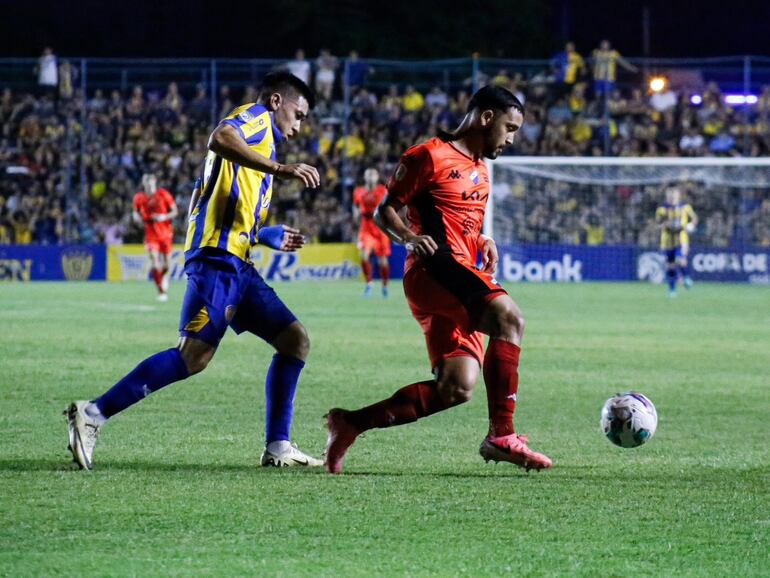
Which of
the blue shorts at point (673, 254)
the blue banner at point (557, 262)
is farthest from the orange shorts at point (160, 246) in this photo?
the blue shorts at point (673, 254)

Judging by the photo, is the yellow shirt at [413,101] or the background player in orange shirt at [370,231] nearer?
the background player in orange shirt at [370,231]

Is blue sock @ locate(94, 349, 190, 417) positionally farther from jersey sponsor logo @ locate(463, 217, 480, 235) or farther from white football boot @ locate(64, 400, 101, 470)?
jersey sponsor logo @ locate(463, 217, 480, 235)

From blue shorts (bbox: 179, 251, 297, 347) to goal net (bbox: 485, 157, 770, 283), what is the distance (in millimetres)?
25764

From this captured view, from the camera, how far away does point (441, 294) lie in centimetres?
718

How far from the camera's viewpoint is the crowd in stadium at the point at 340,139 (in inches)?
1299

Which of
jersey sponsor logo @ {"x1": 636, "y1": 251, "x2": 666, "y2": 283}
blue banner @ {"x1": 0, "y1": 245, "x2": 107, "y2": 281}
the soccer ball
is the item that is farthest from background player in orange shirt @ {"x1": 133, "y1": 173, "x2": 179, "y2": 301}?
the soccer ball

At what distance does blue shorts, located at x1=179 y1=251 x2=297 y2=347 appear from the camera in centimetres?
718

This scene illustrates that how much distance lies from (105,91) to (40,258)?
4.40 metres

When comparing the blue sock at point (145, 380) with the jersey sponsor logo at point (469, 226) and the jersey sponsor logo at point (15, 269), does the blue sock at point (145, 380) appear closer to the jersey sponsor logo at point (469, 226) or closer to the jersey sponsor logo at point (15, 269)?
the jersey sponsor logo at point (469, 226)

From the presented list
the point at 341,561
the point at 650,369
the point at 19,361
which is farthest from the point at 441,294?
the point at 19,361

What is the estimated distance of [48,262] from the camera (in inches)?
1361


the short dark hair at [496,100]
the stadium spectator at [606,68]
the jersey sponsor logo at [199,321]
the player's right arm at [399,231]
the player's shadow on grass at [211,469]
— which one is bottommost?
the player's shadow on grass at [211,469]

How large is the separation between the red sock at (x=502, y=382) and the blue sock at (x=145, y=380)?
1.56 m

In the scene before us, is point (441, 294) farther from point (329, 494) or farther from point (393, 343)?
→ point (393, 343)
